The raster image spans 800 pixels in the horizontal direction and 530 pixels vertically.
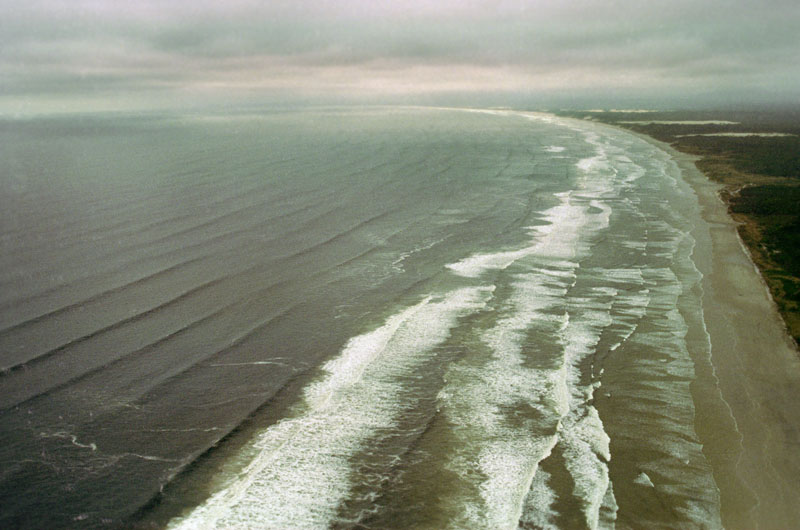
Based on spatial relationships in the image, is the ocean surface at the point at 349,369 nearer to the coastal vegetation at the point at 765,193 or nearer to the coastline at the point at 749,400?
the coastline at the point at 749,400

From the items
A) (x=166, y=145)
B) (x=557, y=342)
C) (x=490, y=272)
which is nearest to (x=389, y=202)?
(x=490, y=272)

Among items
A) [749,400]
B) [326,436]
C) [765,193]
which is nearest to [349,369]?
[326,436]

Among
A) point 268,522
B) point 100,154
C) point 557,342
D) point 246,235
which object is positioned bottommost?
point 268,522

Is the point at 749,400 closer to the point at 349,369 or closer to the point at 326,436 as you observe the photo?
the point at 349,369

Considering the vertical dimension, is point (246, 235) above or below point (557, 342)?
above

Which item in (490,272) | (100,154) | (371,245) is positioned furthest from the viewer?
(100,154)

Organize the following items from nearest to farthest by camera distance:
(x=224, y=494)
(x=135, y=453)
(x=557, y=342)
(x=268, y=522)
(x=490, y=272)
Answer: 1. (x=268, y=522)
2. (x=224, y=494)
3. (x=135, y=453)
4. (x=557, y=342)
5. (x=490, y=272)

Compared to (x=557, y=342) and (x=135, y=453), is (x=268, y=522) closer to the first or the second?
(x=135, y=453)

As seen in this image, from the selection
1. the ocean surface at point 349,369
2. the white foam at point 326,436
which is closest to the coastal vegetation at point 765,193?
the ocean surface at point 349,369
